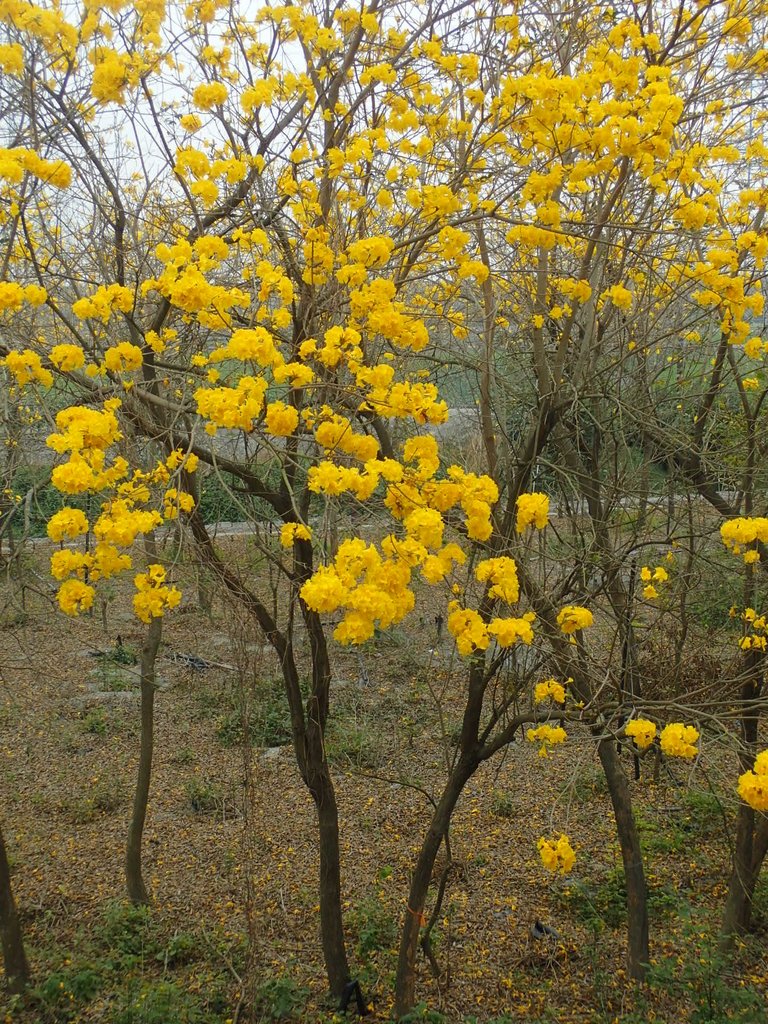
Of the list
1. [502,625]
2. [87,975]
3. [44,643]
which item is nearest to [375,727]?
[87,975]

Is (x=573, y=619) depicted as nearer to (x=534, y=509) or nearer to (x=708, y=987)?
(x=534, y=509)

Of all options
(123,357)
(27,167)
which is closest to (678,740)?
(123,357)

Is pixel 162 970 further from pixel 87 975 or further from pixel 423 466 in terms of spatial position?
pixel 423 466

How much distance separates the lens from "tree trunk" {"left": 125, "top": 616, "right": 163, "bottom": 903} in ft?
15.5

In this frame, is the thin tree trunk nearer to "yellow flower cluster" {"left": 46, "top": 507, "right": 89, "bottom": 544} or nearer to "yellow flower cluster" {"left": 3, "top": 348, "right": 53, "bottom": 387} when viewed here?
"yellow flower cluster" {"left": 46, "top": 507, "right": 89, "bottom": 544}

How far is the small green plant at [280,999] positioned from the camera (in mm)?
3795

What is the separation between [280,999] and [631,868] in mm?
1933

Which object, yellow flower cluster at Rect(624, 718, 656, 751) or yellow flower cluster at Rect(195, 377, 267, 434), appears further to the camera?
yellow flower cluster at Rect(624, 718, 656, 751)

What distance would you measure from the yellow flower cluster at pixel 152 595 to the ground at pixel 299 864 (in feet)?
1.20

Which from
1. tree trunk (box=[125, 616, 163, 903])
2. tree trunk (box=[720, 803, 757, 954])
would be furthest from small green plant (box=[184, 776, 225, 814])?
tree trunk (box=[720, 803, 757, 954])

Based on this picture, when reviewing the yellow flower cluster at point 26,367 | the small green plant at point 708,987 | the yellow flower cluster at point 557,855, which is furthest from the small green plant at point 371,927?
the yellow flower cluster at point 26,367

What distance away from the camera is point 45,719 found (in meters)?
7.64

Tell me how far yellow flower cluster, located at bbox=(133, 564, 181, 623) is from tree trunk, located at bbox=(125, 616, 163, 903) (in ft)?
7.21

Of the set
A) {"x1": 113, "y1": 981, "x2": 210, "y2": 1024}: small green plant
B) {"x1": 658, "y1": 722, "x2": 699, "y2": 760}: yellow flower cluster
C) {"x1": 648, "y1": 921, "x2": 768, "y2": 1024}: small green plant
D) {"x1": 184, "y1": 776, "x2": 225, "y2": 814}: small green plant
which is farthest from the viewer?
{"x1": 184, "y1": 776, "x2": 225, "y2": 814}: small green plant
